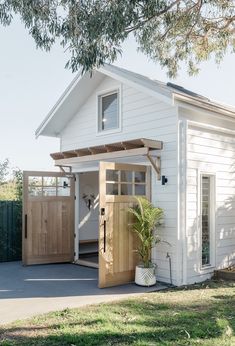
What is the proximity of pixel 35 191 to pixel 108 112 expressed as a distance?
2955 mm

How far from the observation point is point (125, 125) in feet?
30.9

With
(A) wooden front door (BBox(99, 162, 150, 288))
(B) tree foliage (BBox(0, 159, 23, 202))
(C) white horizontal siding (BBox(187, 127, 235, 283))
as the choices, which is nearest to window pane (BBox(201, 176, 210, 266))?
(C) white horizontal siding (BBox(187, 127, 235, 283))

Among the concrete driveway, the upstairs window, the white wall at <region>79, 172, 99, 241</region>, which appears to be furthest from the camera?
the white wall at <region>79, 172, 99, 241</region>

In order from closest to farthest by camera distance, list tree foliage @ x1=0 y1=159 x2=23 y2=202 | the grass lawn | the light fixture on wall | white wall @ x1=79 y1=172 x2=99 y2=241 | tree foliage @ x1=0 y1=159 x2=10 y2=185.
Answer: the grass lawn → tree foliage @ x1=0 y1=159 x2=23 y2=202 → white wall @ x1=79 y1=172 x2=99 y2=241 → the light fixture on wall → tree foliage @ x1=0 y1=159 x2=10 y2=185

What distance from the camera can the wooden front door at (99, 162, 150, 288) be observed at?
25.1ft

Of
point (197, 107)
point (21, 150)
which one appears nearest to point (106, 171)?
point (197, 107)

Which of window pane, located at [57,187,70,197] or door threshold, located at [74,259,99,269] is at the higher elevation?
window pane, located at [57,187,70,197]

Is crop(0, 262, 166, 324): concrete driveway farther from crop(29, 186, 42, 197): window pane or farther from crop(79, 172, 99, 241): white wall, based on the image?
crop(79, 172, 99, 241): white wall

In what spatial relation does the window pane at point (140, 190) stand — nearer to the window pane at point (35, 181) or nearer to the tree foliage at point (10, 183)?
the window pane at point (35, 181)

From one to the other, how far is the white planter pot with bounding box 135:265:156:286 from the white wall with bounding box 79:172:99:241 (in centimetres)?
479

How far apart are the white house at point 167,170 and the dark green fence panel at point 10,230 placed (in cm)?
123

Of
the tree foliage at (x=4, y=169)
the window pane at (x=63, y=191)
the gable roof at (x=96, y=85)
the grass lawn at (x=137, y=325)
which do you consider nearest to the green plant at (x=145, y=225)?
the grass lawn at (x=137, y=325)

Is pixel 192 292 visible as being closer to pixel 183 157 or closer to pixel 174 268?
pixel 174 268

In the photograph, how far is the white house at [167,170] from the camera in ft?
25.9
